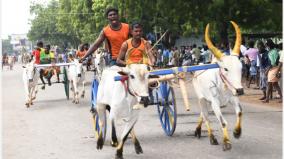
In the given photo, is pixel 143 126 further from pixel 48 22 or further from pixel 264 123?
pixel 48 22

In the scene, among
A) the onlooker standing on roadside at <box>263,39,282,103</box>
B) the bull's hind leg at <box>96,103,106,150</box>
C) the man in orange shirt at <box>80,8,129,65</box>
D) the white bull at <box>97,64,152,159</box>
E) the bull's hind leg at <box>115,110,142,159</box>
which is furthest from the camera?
the onlooker standing on roadside at <box>263,39,282,103</box>

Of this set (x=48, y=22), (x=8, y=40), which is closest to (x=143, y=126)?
(x=48, y=22)

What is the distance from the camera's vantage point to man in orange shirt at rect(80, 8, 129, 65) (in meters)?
8.92

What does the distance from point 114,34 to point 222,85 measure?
6.27 feet

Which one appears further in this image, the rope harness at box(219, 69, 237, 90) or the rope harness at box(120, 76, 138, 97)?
the rope harness at box(219, 69, 237, 90)

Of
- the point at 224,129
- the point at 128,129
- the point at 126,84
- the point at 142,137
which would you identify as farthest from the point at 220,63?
the point at 142,137

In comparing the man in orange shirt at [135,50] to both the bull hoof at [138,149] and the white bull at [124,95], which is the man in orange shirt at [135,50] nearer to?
the white bull at [124,95]

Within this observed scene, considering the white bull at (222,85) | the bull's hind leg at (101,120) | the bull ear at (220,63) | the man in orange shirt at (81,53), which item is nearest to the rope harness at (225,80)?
the white bull at (222,85)

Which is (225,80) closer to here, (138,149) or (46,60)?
(138,149)

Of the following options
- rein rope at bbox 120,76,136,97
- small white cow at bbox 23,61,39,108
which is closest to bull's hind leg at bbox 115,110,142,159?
rein rope at bbox 120,76,136,97

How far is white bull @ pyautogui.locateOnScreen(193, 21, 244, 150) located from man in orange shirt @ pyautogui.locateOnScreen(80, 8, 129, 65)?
145 cm

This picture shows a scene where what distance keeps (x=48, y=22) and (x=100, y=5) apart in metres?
56.0

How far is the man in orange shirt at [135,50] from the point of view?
823 cm

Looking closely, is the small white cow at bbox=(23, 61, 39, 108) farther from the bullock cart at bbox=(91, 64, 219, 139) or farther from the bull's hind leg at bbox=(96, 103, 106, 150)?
the bull's hind leg at bbox=(96, 103, 106, 150)
